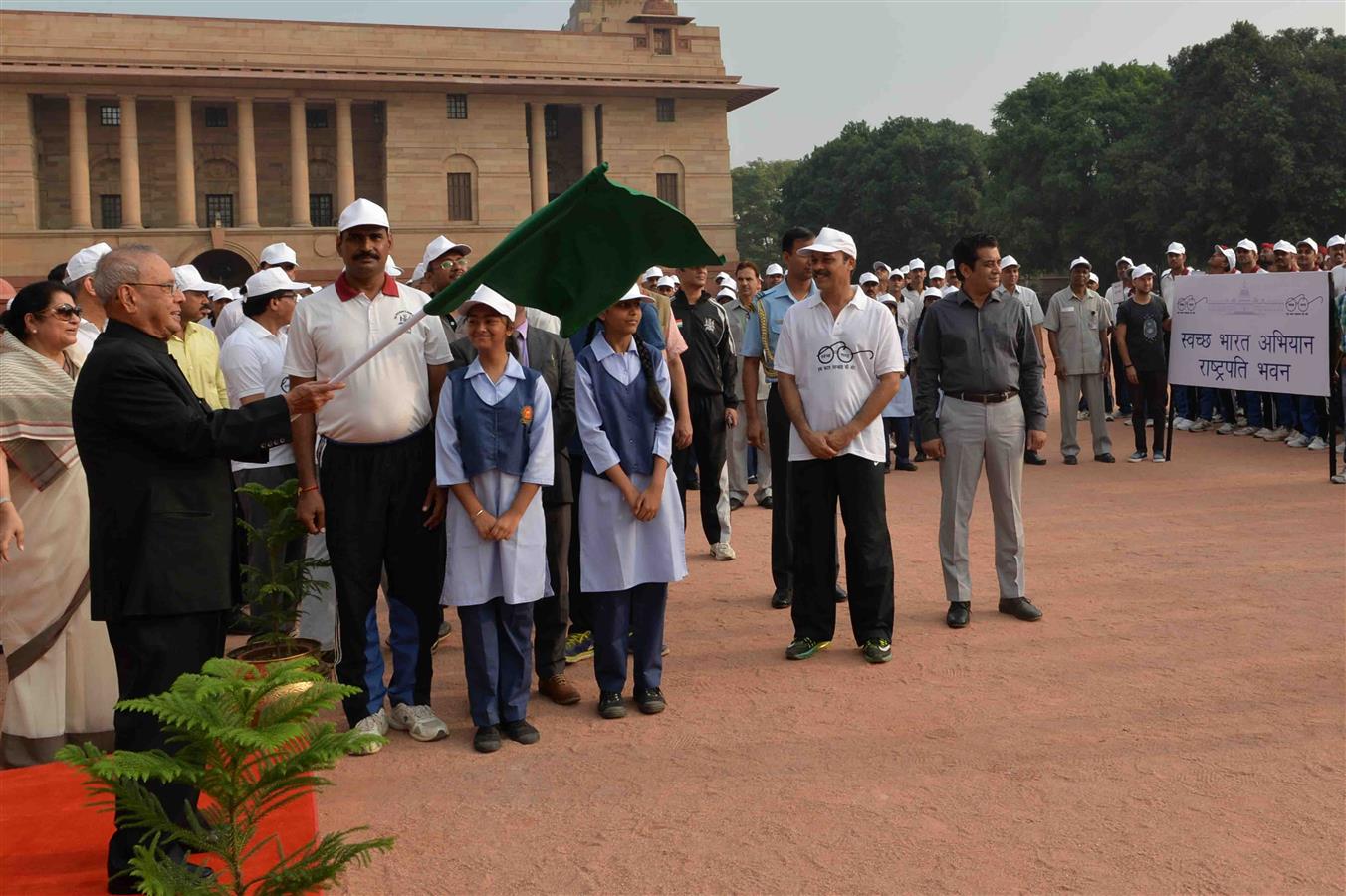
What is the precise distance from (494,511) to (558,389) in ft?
2.77

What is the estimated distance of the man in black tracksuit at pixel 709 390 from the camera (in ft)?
29.4

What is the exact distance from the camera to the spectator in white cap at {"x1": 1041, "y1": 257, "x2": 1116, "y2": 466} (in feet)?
44.1

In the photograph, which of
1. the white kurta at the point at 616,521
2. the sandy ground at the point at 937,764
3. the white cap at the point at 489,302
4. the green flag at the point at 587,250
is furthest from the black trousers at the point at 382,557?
the green flag at the point at 587,250

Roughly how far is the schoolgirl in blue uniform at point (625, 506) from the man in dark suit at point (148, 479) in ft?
6.71

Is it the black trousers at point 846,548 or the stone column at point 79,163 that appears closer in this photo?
the black trousers at point 846,548

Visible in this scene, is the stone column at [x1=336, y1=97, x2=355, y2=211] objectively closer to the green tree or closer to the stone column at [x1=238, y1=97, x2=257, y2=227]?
the stone column at [x1=238, y1=97, x2=257, y2=227]

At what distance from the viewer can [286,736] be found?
9.25 feet

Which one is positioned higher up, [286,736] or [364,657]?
[286,736]

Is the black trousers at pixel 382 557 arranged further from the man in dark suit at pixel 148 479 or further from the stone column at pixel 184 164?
the stone column at pixel 184 164

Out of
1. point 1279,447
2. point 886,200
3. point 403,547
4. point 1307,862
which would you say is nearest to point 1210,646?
point 1307,862

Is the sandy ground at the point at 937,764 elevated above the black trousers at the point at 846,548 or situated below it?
below

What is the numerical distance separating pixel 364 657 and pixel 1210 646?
13.5 ft

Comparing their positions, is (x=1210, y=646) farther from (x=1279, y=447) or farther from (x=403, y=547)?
(x=1279, y=447)

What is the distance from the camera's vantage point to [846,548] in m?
6.43
